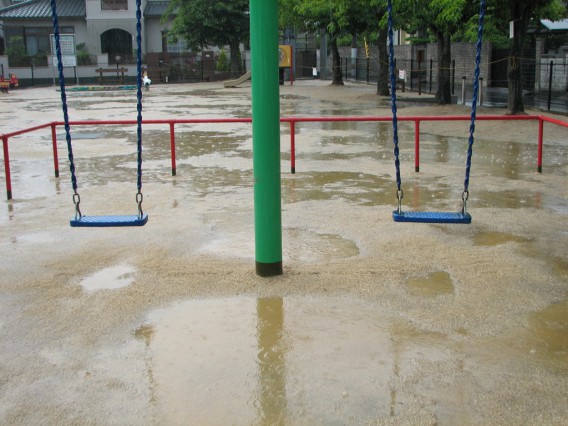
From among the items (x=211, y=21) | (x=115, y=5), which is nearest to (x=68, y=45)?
(x=115, y=5)

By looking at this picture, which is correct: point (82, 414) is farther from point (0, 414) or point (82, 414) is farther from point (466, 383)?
point (466, 383)

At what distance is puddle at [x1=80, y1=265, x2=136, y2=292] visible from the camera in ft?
20.1

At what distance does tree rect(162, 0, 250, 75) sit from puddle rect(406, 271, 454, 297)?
39552 millimetres

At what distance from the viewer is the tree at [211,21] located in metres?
43.7

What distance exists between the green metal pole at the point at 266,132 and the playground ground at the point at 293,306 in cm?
28

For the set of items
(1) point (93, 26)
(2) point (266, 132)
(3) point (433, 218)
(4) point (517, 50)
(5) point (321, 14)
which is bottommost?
(3) point (433, 218)

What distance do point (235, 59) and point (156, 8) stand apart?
7.66m

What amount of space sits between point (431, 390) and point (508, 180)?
278 inches

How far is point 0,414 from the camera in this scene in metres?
4.02

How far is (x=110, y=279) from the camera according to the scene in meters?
6.31

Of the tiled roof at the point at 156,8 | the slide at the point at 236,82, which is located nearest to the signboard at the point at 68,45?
the tiled roof at the point at 156,8

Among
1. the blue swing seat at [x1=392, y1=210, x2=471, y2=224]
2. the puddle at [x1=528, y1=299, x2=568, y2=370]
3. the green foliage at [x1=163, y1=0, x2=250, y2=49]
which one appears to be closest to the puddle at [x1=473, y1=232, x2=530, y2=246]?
the blue swing seat at [x1=392, y1=210, x2=471, y2=224]

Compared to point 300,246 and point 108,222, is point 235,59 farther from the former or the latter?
point 108,222

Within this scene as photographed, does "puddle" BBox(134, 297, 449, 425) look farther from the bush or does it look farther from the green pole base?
the bush
